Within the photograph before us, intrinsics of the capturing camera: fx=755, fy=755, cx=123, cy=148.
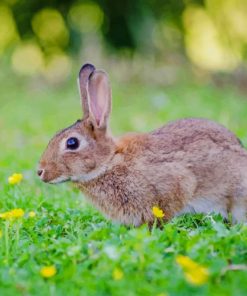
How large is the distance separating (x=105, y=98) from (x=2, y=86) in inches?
401

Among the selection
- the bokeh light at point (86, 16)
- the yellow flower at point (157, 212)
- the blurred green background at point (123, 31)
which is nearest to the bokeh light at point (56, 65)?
the blurred green background at point (123, 31)

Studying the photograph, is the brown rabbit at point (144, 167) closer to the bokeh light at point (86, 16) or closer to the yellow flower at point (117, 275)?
the yellow flower at point (117, 275)

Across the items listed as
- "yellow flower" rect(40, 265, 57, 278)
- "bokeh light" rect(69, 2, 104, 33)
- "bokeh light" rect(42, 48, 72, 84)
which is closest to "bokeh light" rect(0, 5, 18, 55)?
"bokeh light" rect(42, 48, 72, 84)

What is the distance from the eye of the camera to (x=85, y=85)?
5.25 metres

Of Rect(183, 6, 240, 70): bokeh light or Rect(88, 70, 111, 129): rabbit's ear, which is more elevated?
Rect(183, 6, 240, 70): bokeh light

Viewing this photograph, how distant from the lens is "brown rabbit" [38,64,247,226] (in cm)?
477

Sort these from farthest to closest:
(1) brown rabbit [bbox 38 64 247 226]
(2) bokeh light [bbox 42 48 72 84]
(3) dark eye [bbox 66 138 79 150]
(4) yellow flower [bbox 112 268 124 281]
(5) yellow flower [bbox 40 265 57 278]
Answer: (2) bokeh light [bbox 42 48 72 84]
(3) dark eye [bbox 66 138 79 150]
(1) brown rabbit [bbox 38 64 247 226]
(5) yellow flower [bbox 40 265 57 278]
(4) yellow flower [bbox 112 268 124 281]

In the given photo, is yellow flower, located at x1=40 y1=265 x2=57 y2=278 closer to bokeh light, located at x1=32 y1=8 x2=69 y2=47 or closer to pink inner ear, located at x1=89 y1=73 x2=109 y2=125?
pink inner ear, located at x1=89 y1=73 x2=109 y2=125

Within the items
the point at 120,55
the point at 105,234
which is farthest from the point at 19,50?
the point at 105,234

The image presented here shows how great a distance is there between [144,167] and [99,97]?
0.62 metres

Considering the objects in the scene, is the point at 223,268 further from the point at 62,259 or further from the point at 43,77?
the point at 43,77

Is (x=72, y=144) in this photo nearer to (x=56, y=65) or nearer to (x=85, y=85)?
(x=85, y=85)

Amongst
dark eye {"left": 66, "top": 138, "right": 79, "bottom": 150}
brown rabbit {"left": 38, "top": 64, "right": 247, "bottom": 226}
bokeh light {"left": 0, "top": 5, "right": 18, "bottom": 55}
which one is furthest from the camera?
bokeh light {"left": 0, "top": 5, "right": 18, "bottom": 55}

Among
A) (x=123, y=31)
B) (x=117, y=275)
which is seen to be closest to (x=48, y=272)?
(x=117, y=275)
